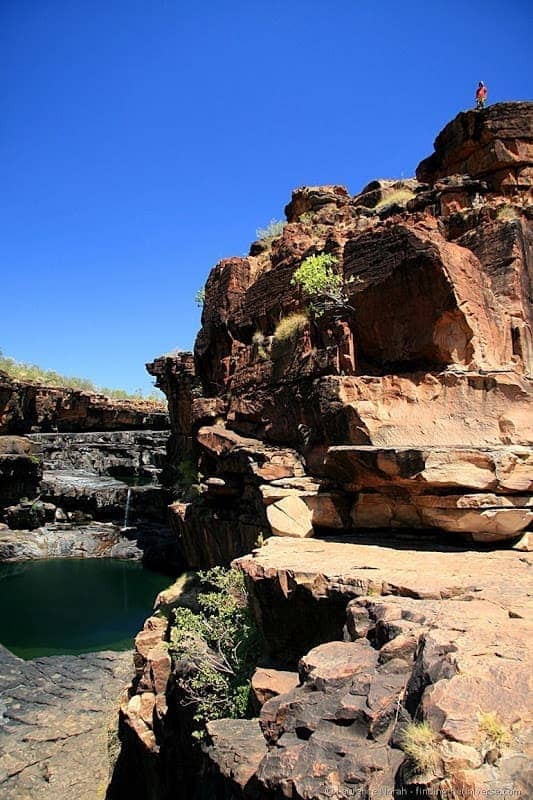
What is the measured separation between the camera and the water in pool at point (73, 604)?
1705 cm

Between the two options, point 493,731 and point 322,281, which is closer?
point 493,731

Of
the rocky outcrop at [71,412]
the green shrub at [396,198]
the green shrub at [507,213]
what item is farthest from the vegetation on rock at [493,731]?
the rocky outcrop at [71,412]

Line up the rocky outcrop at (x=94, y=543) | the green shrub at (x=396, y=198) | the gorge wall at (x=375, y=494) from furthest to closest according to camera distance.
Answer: the rocky outcrop at (x=94, y=543) < the green shrub at (x=396, y=198) < the gorge wall at (x=375, y=494)

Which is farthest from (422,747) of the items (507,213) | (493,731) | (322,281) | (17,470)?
(17,470)

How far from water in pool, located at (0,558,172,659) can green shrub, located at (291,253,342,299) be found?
12.3 meters

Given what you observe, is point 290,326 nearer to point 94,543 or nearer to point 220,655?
point 220,655

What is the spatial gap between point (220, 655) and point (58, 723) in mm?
6210

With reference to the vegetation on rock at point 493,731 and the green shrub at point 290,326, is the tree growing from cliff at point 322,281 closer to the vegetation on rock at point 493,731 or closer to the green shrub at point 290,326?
the green shrub at point 290,326

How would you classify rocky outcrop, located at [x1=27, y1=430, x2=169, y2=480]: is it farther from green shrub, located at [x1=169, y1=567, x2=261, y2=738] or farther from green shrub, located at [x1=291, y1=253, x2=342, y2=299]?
green shrub, located at [x1=169, y1=567, x2=261, y2=738]

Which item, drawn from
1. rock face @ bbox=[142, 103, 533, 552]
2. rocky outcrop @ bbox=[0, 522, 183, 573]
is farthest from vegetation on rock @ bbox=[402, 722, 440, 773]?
rocky outcrop @ bbox=[0, 522, 183, 573]

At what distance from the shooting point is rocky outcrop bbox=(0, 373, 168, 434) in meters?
34.1

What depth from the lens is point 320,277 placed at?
36.6 feet

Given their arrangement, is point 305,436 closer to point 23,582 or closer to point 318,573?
point 318,573

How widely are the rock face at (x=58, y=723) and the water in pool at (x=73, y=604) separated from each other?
188 cm
